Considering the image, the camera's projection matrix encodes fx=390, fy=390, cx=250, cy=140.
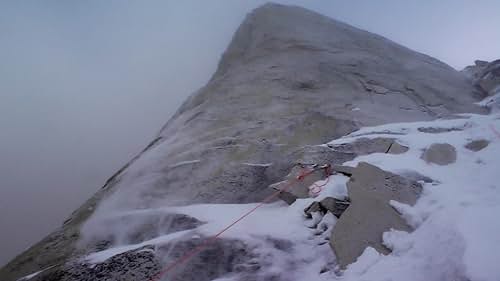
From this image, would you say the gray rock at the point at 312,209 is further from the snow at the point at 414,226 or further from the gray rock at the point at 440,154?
the gray rock at the point at 440,154

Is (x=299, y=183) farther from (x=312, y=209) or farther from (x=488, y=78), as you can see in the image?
(x=488, y=78)

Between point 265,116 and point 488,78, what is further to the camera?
point 488,78

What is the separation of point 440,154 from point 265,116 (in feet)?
16.2

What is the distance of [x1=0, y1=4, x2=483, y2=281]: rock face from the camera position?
838 centimetres

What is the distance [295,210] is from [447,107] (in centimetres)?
981

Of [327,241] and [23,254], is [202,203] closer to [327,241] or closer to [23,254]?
[327,241]

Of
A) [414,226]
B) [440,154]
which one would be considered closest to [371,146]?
[440,154]

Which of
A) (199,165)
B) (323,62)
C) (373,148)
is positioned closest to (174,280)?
(199,165)

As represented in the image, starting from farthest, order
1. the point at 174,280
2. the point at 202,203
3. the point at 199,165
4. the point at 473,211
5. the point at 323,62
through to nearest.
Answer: the point at 323,62, the point at 199,165, the point at 202,203, the point at 174,280, the point at 473,211

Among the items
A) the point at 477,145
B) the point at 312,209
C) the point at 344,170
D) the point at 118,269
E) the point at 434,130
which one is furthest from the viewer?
the point at 434,130

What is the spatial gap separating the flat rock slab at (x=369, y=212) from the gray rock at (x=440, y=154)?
5.32 ft

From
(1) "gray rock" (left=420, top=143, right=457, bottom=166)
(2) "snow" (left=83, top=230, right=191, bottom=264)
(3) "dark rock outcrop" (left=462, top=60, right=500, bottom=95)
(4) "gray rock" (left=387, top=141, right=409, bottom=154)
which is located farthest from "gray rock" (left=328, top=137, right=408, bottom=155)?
(3) "dark rock outcrop" (left=462, top=60, right=500, bottom=95)

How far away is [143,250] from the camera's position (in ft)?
20.9

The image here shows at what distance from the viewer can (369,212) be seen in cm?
585
